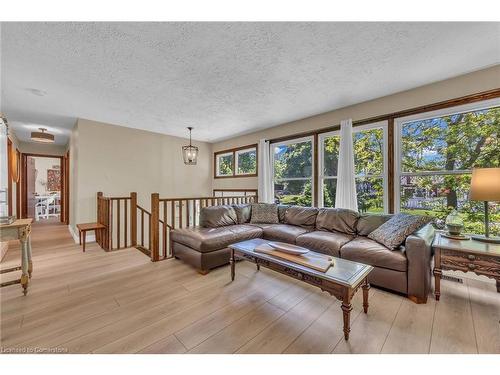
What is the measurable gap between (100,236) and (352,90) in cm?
505

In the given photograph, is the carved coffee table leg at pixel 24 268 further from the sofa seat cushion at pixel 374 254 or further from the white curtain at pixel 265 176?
the white curtain at pixel 265 176

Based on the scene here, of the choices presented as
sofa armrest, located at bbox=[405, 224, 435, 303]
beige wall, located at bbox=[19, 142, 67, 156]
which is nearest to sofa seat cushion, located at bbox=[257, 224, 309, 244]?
sofa armrest, located at bbox=[405, 224, 435, 303]

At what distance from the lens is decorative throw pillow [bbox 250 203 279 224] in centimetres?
398

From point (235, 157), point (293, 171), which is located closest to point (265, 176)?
point (293, 171)

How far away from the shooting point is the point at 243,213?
402 centimetres

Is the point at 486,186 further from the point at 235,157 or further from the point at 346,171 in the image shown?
the point at 235,157

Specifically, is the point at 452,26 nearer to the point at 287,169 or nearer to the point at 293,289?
the point at 293,289

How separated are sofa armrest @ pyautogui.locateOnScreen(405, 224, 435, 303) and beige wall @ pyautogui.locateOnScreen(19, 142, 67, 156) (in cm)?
905

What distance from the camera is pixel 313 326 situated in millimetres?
1671

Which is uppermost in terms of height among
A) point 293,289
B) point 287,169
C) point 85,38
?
point 85,38

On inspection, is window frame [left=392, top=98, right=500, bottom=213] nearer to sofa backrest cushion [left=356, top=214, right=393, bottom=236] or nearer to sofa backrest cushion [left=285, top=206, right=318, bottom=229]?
sofa backrest cushion [left=356, top=214, right=393, bottom=236]

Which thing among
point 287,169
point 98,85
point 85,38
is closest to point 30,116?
point 98,85

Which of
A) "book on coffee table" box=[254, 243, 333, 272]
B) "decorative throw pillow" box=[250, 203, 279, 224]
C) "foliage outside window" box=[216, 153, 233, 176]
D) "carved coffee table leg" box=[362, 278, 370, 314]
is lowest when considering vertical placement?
"carved coffee table leg" box=[362, 278, 370, 314]
